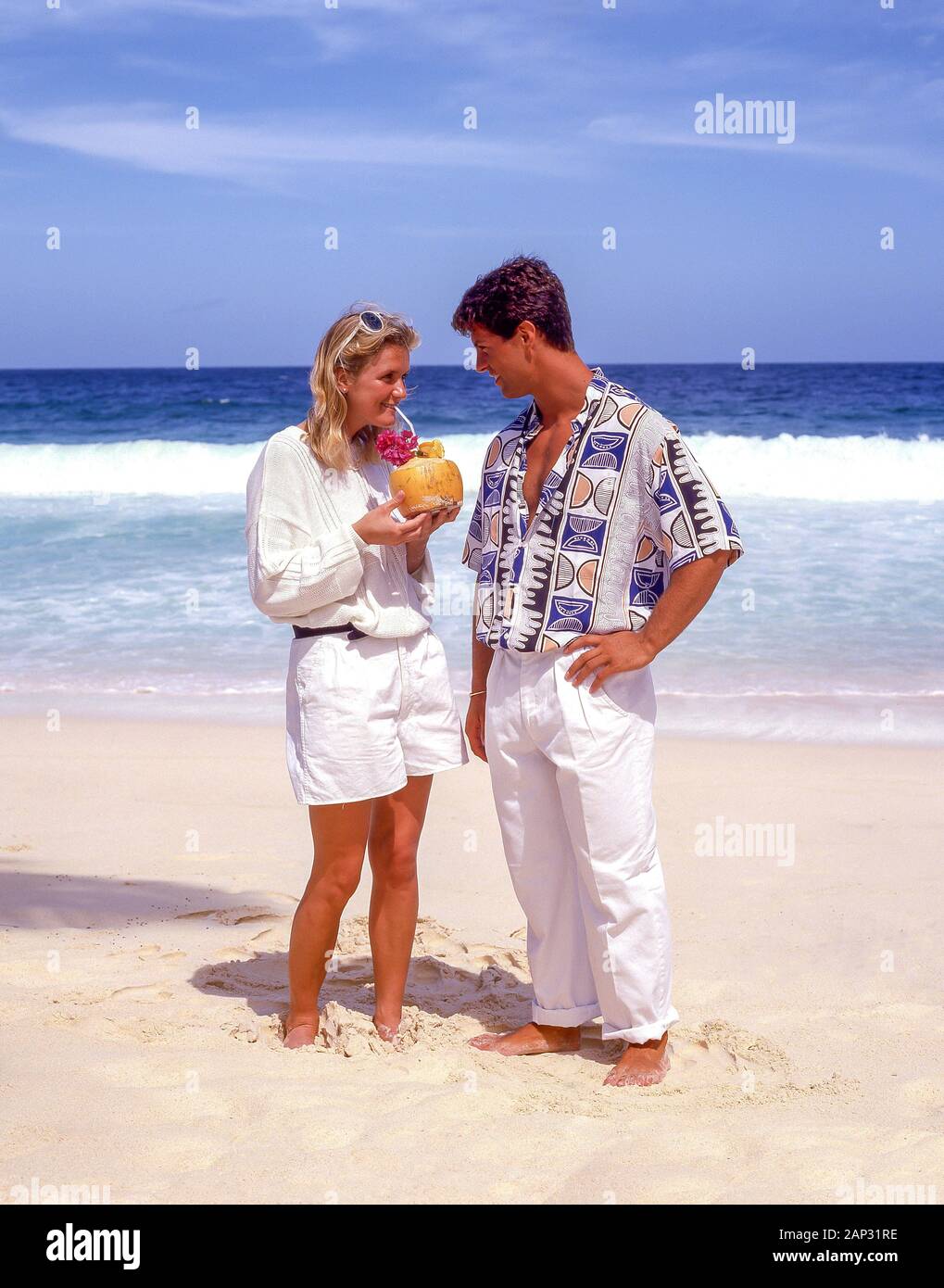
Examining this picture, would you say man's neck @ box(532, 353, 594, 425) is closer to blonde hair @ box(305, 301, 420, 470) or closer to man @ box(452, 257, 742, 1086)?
man @ box(452, 257, 742, 1086)

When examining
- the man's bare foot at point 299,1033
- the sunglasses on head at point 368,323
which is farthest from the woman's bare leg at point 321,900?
the sunglasses on head at point 368,323

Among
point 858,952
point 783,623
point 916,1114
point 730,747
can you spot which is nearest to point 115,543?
point 783,623

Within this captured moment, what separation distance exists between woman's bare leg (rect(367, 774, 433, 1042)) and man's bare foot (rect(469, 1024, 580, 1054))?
0.88 feet

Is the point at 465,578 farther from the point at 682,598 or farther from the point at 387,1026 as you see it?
the point at 682,598

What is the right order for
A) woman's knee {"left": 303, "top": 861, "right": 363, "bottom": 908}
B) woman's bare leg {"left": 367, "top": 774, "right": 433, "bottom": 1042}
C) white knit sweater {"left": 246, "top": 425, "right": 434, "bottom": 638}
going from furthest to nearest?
1. woman's bare leg {"left": 367, "top": 774, "right": 433, "bottom": 1042}
2. woman's knee {"left": 303, "top": 861, "right": 363, "bottom": 908}
3. white knit sweater {"left": 246, "top": 425, "right": 434, "bottom": 638}

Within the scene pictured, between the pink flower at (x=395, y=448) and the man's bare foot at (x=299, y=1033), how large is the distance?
1.57 metres

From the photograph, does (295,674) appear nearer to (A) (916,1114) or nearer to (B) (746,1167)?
(B) (746,1167)

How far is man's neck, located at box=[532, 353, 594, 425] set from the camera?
3186mm

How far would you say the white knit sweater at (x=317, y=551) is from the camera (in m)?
3.16

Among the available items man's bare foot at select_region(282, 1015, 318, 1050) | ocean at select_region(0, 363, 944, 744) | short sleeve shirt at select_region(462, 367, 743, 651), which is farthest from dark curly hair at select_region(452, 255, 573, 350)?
ocean at select_region(0, 363, 944, 744)

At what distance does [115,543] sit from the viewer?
13.7m

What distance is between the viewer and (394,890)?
356cm

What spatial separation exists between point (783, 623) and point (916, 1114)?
6749mm

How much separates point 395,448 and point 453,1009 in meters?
1.75
